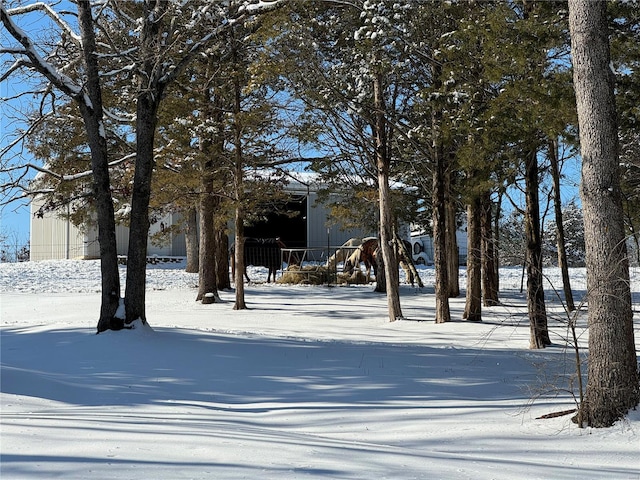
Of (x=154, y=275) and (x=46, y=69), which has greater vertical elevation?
(x=46, y=69)

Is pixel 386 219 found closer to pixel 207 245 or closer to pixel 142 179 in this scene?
pixel 207 245

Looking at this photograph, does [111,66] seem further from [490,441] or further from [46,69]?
[490,441]

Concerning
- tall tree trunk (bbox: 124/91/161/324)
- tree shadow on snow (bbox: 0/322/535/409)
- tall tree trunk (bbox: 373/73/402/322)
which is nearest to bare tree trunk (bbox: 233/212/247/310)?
tall tree trunk (bbox: 373/73/402/322)

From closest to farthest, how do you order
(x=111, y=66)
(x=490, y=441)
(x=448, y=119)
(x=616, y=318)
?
(x=490, y=441) < (x=616, y=318) < (x=448, y=119) < (x=111, y=66)

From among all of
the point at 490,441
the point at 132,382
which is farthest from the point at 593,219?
the point at 132,382

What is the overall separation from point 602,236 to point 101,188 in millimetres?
8287

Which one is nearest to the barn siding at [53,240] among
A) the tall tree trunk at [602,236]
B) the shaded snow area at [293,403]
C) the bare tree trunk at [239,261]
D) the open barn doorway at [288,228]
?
the open barn doorway at [288,228]

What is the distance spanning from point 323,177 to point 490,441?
15009 mm

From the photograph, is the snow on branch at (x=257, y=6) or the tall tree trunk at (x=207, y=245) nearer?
the snow on branch at (x=257, y=6)

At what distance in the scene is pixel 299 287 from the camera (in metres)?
24.6

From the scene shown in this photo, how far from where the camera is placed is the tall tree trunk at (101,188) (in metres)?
11.4

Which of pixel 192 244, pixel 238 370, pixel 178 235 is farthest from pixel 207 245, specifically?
pixel 178 235

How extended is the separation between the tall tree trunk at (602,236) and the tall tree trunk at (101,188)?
787cm

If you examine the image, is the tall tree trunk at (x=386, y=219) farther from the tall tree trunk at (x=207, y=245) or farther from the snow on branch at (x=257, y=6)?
the tall tree trunk at (x=207, y=245)
